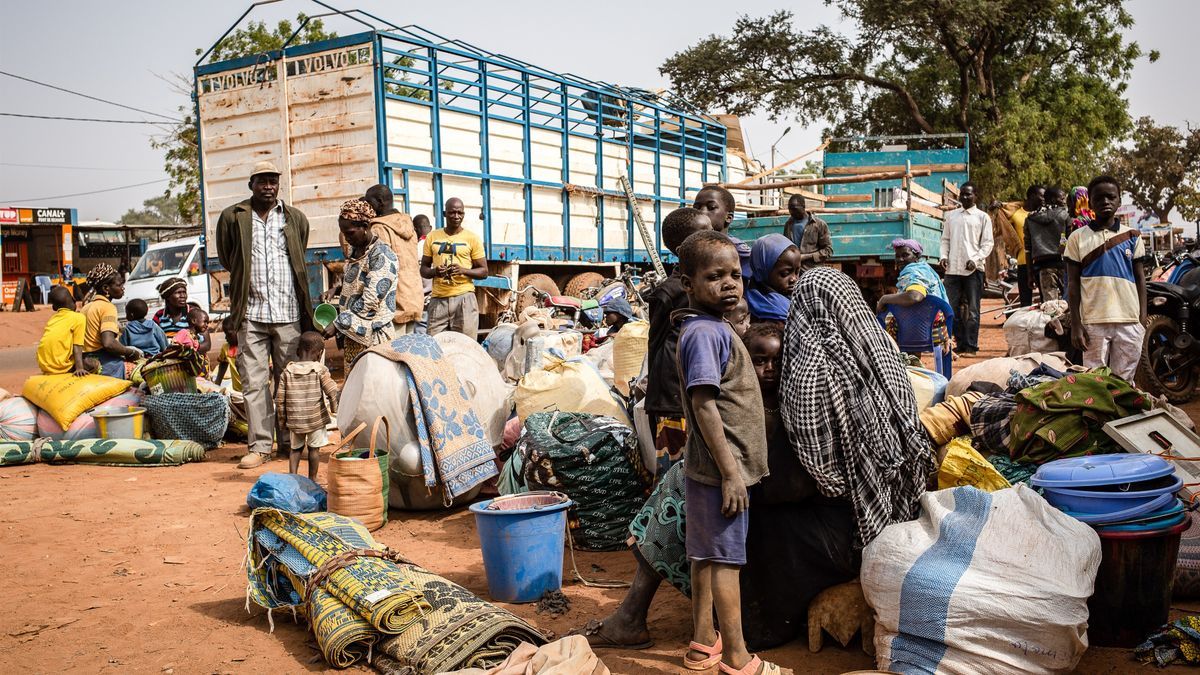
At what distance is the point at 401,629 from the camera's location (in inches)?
131

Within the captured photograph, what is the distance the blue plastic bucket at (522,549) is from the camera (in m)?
3.86

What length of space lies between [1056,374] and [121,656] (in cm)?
419

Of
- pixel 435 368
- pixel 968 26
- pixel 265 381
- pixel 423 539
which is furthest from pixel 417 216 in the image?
pixel 968 26

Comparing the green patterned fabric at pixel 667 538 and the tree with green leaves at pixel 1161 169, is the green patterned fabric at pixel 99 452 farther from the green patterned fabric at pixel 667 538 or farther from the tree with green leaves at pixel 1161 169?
the tree with green leaves at pixel 1161 169

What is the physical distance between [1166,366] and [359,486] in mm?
6223

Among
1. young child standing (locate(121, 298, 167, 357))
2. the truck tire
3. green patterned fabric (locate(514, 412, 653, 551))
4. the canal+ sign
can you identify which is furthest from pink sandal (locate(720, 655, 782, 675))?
the canal+ sign

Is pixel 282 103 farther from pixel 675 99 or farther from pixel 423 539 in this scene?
pixel 675 99

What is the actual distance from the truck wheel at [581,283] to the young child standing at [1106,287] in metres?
7.41

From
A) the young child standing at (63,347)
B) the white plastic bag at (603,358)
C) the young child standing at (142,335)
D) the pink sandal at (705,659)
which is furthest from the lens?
the young child standing at (142,335)

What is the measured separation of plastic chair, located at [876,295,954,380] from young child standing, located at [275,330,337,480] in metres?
3.92

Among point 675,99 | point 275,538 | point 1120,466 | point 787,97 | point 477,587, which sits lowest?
point 477,587

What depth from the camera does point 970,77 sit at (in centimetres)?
2448

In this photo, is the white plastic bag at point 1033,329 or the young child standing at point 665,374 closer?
the young child standing at point 665,374

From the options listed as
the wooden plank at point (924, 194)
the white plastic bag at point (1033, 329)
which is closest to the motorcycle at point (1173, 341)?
the white plastic bag at point (1033, 329)
